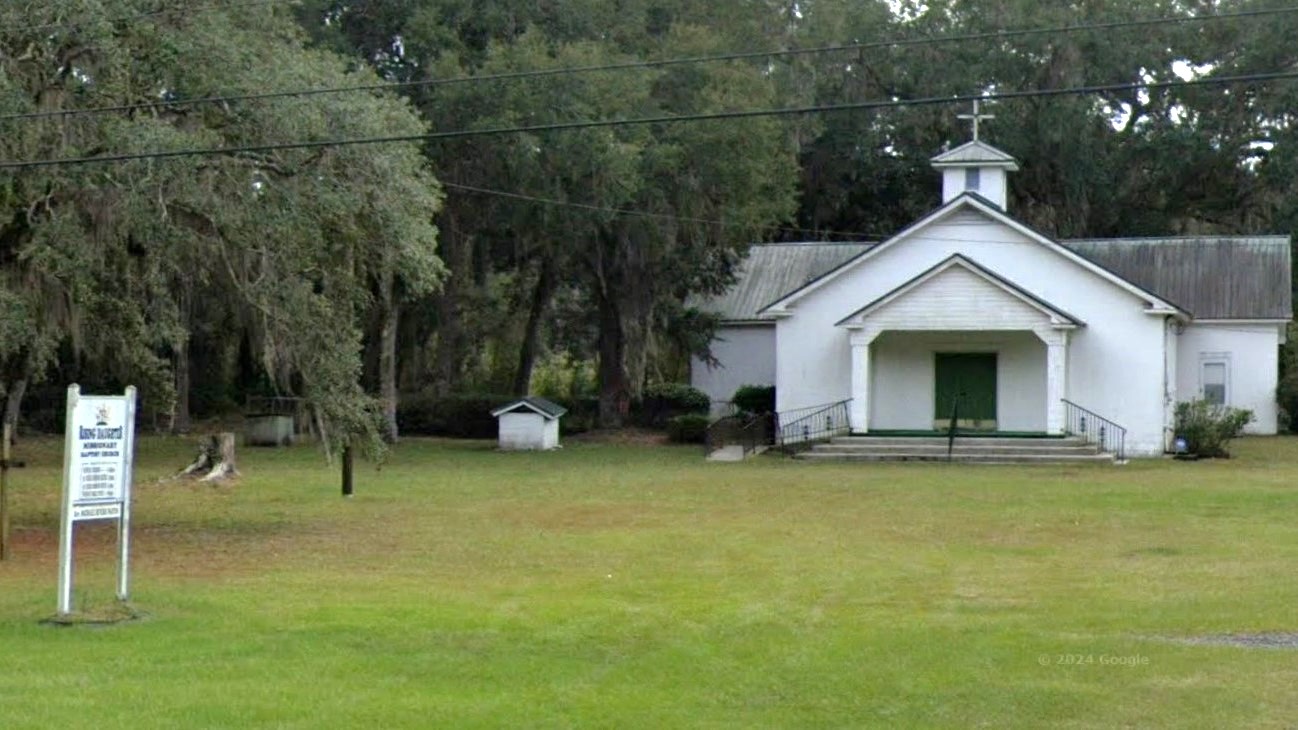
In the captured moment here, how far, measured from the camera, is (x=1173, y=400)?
129ft

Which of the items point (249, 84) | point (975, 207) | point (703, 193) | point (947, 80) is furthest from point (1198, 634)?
point (947, 80)

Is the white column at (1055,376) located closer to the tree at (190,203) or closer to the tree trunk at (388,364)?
the tree trunk at (388,364)

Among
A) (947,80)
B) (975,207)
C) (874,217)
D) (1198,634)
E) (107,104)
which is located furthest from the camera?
(874,217)

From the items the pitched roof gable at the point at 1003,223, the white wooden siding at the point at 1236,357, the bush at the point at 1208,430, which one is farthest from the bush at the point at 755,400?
the bush at the point at 1208,430

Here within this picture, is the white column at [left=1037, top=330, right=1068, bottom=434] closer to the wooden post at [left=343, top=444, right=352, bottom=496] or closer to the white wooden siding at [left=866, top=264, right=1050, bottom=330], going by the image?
the white wooden siding at [left=866, top=264, right=1050, bottom=330]

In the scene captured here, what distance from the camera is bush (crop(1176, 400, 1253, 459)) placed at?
120ft

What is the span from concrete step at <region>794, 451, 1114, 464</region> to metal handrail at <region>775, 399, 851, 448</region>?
2306 mm

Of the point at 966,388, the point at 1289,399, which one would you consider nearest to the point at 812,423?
the point at 966,388

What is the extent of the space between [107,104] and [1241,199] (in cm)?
4090

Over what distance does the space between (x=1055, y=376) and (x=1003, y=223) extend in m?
3.84

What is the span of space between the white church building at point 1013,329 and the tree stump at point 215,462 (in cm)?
1332

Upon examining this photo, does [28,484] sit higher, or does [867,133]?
[867,133]

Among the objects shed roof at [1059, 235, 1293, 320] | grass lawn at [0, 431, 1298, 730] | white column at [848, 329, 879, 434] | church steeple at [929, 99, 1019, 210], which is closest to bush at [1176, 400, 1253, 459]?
shed roof at [1059, 235, 1293, 320]

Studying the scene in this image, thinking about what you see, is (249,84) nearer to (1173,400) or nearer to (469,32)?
(469,32)
